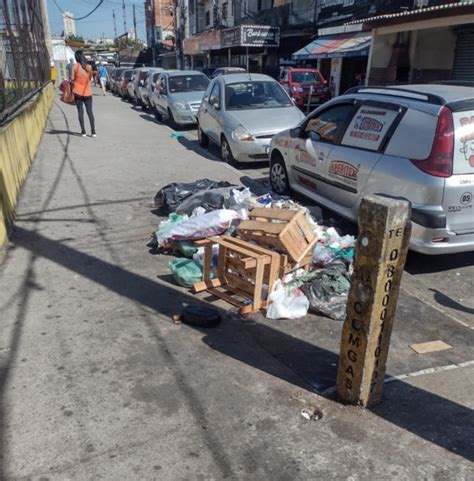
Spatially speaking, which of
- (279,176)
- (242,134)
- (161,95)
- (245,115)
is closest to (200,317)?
(279,176)

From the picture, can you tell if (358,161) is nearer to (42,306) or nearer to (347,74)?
(42,306)

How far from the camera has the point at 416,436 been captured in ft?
8.66

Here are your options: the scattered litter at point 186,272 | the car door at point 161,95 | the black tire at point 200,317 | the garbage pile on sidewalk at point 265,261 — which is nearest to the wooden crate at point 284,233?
the garbage pile on sidewalk at point 265,261

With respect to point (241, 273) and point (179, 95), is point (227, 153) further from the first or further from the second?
point (179, 95)

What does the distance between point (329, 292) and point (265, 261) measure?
637 mm

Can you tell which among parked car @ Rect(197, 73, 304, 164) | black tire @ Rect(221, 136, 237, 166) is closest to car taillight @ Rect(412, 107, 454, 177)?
parked car @ Rect(197, 73, 304, 164)

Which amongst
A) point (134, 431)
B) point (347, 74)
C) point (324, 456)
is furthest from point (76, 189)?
point (347, 74)

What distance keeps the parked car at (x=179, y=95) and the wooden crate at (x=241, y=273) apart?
11003mm

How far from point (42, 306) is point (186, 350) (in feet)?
4.78

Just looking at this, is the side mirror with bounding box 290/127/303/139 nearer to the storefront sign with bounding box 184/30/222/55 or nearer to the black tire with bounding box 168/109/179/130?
the black tire with bounding box 168/109/179/130

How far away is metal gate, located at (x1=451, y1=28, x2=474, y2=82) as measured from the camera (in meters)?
16.5

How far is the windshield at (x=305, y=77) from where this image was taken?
21775 mm

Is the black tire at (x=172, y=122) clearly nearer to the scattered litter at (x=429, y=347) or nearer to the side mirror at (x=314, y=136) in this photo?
the side mirror at (x=314, y=136)

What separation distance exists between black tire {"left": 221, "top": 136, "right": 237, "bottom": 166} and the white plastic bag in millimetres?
5866
